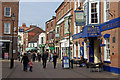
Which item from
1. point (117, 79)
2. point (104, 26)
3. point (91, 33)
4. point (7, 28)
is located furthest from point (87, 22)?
point (7, 28)

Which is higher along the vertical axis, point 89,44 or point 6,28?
point 6,28

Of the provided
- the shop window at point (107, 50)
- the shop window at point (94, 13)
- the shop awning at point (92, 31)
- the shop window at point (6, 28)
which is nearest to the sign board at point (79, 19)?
the shop window at point (94, 13)

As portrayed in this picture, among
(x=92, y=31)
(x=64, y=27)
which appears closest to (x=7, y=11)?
(x=64, y=27)

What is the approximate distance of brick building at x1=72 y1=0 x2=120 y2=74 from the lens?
1547 cm

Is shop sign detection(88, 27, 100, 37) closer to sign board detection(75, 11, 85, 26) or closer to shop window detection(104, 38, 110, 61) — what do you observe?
shop window detection(104, 38, 110, 61)

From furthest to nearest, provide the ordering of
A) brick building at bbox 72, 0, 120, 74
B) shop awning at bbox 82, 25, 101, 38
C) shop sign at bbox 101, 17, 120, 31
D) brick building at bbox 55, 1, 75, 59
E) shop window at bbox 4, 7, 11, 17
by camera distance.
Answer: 1. shop window at bbox 4, 7, 11, 17
2. brick building at bbox 55, 1, 75, 59
3. shop awning at bbox 82, 25, 101, 38
4. brick building at bbox 72, 0, 120, 74
5. shop sign at bbox 101, 17, 120, 31

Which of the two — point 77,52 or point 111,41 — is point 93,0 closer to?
point 111,41

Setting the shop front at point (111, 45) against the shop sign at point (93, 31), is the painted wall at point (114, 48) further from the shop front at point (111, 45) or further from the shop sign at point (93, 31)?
the shop sign at point (93, 31)

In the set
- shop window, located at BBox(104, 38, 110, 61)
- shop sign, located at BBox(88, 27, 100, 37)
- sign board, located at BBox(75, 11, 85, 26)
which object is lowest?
shop window, located at BBox(104, 38, 110, 61)

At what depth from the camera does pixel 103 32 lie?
711 inches

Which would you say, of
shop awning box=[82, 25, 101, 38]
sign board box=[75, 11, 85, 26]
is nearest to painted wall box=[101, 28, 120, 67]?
shop awning box=[82, 25, 101, 38]

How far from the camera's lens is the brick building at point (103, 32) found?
15.5 m

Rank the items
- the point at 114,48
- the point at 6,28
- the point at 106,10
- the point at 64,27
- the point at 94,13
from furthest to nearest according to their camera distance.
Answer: the point at 6,28 → the point at 64,27 → the point at 94,13 → the point at 106,10 → the point at 114,48

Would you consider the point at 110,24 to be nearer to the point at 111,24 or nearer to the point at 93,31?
the point at 111,24
